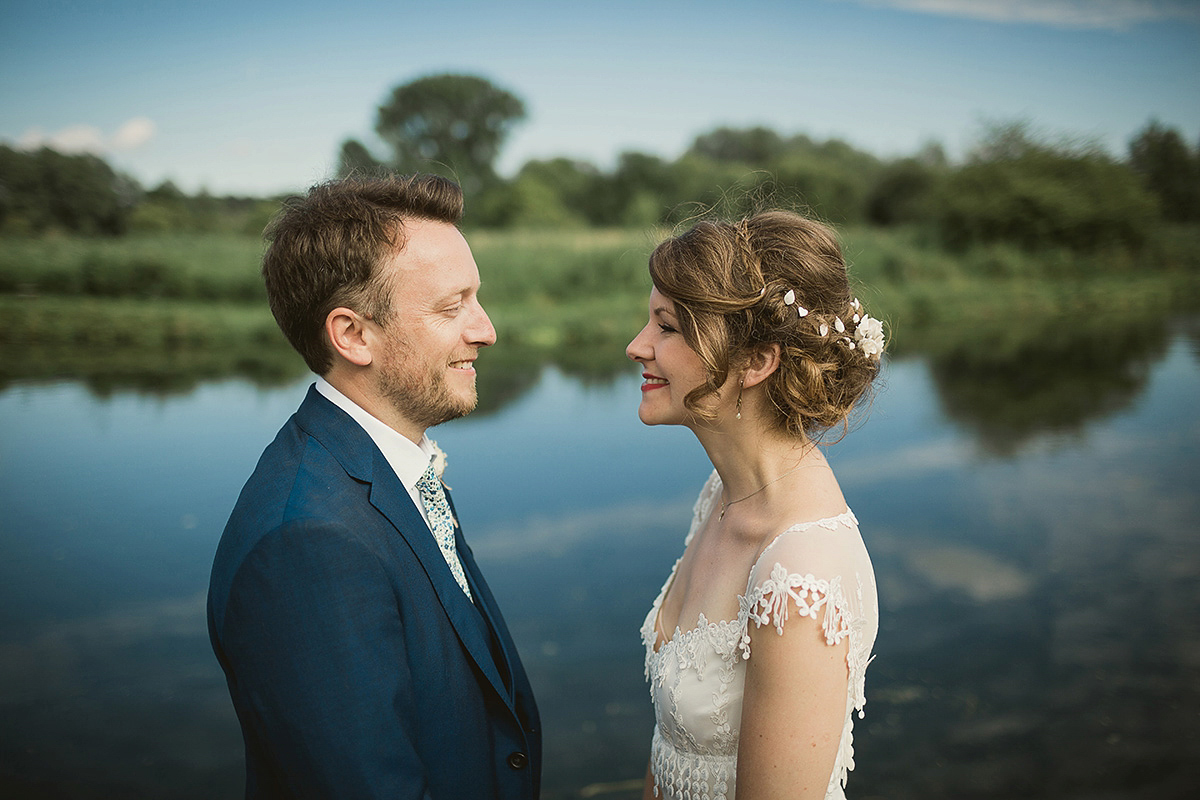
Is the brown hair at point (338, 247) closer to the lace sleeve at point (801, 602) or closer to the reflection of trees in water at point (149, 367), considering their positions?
the lace sleeve at point (801, 602)

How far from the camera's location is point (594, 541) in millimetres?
7391

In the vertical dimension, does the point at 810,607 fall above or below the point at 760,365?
below

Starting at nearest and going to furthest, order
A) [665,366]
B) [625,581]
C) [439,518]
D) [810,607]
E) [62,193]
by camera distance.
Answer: [810,607], [439,518], [665,366], [625,581], [62,193]

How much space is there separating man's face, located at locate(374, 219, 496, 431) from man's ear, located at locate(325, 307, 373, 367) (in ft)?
0.14

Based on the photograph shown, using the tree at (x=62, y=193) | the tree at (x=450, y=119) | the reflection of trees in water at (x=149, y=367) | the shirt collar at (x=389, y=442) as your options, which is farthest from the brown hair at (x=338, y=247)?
the tree at (x=450, y=119)

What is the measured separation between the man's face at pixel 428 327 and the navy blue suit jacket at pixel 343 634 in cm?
22

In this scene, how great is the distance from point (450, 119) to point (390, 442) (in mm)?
58404

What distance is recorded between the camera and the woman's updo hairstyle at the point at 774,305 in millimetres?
2164

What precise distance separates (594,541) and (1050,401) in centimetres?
993

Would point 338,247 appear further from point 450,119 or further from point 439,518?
point 450,119

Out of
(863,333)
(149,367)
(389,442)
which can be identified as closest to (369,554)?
(389,442)

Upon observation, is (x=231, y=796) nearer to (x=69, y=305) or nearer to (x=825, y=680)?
(x=825, y=680)

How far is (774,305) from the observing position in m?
2.16

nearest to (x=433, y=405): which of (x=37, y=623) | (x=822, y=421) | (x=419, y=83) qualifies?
(x=822, y=421)
